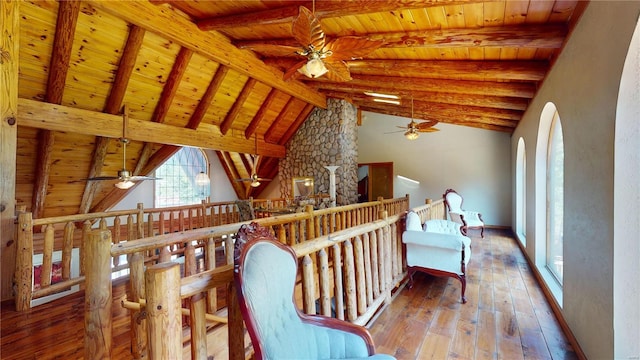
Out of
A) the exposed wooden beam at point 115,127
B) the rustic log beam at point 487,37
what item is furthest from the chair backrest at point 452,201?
the exposed wooden beam at point 115,127

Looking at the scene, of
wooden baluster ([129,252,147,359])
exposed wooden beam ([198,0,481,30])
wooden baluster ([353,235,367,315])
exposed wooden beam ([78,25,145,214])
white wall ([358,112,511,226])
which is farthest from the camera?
white wall ([358,112,511,226])

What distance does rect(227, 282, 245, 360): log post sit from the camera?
1.23 meters

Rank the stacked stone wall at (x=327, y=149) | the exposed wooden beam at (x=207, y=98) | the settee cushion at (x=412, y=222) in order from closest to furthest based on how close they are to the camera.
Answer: the settee cushion at (x=412, y=222), the exposed wooden beam at (x=207, y=98), the stacked stone wall at (x=327, y=149)

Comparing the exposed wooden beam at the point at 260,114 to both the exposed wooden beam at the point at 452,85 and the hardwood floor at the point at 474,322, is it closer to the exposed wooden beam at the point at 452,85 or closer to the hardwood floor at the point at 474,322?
the exposed wooden beam at the point at 452,85

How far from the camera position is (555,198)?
11.1 feet

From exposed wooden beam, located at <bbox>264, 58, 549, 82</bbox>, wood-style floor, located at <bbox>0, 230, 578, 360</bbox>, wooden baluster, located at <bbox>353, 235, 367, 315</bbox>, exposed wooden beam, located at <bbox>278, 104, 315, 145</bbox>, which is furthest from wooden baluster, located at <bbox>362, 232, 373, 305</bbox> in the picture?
exposed wooden beam, located at <bbox>278, 104, 315, 145</bbox>

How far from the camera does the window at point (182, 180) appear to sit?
319 inches

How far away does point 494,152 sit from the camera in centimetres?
723

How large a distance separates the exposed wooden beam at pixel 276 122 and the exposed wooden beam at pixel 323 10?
11.5 feet

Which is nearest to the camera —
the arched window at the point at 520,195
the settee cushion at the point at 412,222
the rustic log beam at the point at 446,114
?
the settee cushion at the point at 412,222

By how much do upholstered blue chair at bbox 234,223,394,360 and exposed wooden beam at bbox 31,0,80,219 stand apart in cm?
382

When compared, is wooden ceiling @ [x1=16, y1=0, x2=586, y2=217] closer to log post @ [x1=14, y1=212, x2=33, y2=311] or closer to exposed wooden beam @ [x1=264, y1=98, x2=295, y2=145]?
exposed wooden beam @ [x1=264, y1=98, x2=295, y2=145]

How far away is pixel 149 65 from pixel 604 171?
5502 mm

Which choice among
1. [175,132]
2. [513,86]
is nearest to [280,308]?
[513,86]
